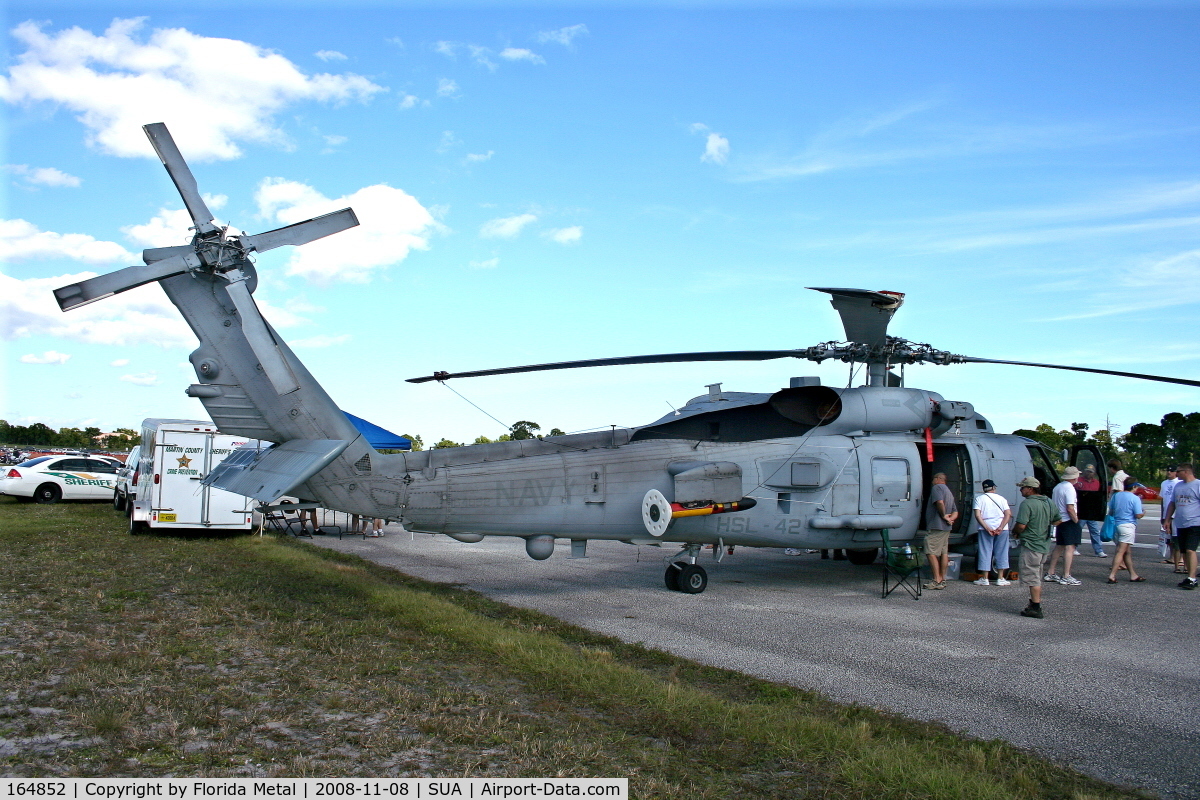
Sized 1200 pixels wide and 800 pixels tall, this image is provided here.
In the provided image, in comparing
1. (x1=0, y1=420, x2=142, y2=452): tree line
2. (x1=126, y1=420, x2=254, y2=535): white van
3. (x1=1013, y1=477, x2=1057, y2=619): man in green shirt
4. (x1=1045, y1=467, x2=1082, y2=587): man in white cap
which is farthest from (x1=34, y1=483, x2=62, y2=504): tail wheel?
(x1=0, y1=420, x2=142, y2=452): tree line

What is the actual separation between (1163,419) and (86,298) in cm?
5606

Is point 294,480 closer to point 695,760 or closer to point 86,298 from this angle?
point 86,298

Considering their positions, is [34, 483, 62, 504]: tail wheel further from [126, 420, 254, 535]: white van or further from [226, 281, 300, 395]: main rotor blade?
[226, 281, 300, 395]: main rotor blade

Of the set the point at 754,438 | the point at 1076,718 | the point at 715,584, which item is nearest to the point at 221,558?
the point at 715,584

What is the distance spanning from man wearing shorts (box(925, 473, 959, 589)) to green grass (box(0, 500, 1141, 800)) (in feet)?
20.8

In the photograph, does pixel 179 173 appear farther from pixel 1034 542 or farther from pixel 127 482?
pixel 127 482

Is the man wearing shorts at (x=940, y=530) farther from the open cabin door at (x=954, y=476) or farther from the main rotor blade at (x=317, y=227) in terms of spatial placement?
the main rotor blade at (x=317, y=227)

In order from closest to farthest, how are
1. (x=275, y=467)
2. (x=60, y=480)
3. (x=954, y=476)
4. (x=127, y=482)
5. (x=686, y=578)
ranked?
1. (x=275, y=467)
2. (x=686, y=578)
3. (x=954, y=476)
4. (x=127, y=482)
5. (x=60, y=480)

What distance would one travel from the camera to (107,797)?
12.9ft

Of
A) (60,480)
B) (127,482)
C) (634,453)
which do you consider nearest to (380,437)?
(127,482)

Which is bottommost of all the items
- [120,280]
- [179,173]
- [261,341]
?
[261,341]

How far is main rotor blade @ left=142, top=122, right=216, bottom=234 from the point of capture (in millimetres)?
8031

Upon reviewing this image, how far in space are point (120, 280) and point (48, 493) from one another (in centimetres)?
2255

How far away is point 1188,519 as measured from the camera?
11672 mm
